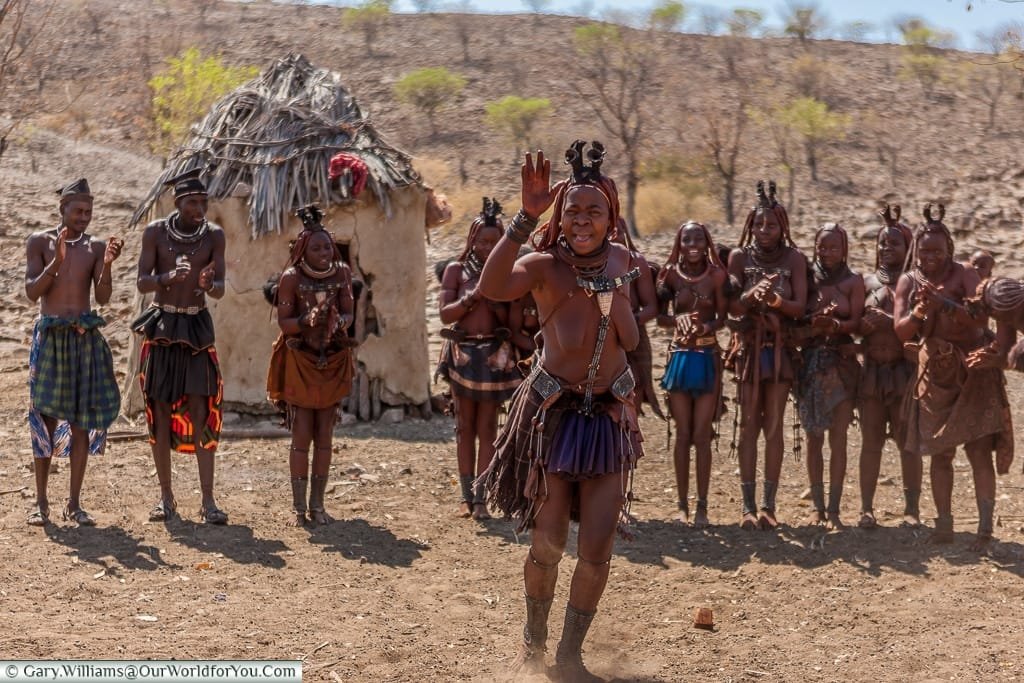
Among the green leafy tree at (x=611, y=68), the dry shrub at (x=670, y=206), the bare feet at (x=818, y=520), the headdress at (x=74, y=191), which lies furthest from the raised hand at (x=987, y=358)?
the green leafy tree at (x=611, y=68)

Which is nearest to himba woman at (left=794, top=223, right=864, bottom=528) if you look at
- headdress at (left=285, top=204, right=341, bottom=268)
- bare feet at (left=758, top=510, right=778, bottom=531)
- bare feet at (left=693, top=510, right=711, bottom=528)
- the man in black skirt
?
bare feet at (left=758, top=510, right=778, bottom=531)

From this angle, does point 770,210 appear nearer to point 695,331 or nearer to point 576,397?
point 695,331

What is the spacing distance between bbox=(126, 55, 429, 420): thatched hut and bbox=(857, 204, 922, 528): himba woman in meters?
4.59

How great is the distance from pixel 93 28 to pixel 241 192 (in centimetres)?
3106

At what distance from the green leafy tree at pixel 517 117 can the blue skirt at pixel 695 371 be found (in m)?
→ 24.4

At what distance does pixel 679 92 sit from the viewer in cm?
3588

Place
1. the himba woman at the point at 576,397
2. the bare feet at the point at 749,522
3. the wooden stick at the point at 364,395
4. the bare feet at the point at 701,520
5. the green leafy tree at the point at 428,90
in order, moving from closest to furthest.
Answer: the himba woman at the point at 576,397
the bare feet at the point at 749,522
the bare feet at the point at 701,520
the wooden stick at the point at 364,395
the green leafy tree at the point at 428,90

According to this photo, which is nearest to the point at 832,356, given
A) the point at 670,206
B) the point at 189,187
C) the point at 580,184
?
the point at 580,184

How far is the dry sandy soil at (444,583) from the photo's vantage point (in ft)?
16.4

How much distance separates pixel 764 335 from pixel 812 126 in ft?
80.8

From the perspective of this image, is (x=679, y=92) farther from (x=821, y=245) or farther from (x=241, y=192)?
(x=821, y=245)

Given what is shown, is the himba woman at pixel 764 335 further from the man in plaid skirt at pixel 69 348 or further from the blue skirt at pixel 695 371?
the man in plaid skirt at pixel 69 348

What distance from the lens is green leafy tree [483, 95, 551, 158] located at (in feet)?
A: 103

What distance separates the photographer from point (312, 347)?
7070 millimetres
